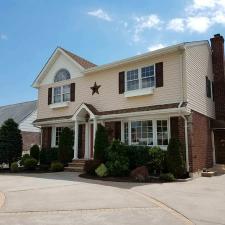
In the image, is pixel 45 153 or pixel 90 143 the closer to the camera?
pixel 90 143

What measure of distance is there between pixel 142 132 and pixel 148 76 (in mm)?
3187

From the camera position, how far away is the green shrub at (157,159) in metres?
14.6

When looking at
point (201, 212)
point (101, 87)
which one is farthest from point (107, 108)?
point (201, 212)

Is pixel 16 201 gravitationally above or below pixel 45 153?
below

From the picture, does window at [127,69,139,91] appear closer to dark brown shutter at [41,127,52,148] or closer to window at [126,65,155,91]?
window at [126,65,155,91]

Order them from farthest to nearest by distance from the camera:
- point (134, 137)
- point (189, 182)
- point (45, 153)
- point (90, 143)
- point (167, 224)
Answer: point (45, 153) → point (90, 143) → point (134, 137) → point (189, 182) → point (167, 224)

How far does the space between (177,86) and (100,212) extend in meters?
9.63

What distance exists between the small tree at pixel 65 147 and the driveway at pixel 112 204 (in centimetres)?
741

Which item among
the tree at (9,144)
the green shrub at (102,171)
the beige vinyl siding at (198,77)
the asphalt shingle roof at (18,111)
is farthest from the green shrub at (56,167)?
the asphalt shingle roof at (18,111)

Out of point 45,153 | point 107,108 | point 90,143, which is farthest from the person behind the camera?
point 45,153

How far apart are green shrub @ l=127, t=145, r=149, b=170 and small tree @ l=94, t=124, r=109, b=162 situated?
1.63 metres

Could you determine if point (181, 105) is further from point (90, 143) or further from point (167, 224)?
point (167, 224)

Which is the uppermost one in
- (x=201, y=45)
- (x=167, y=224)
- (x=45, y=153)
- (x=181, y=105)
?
(x=201, y=45)

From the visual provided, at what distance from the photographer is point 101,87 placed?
61.9ft
